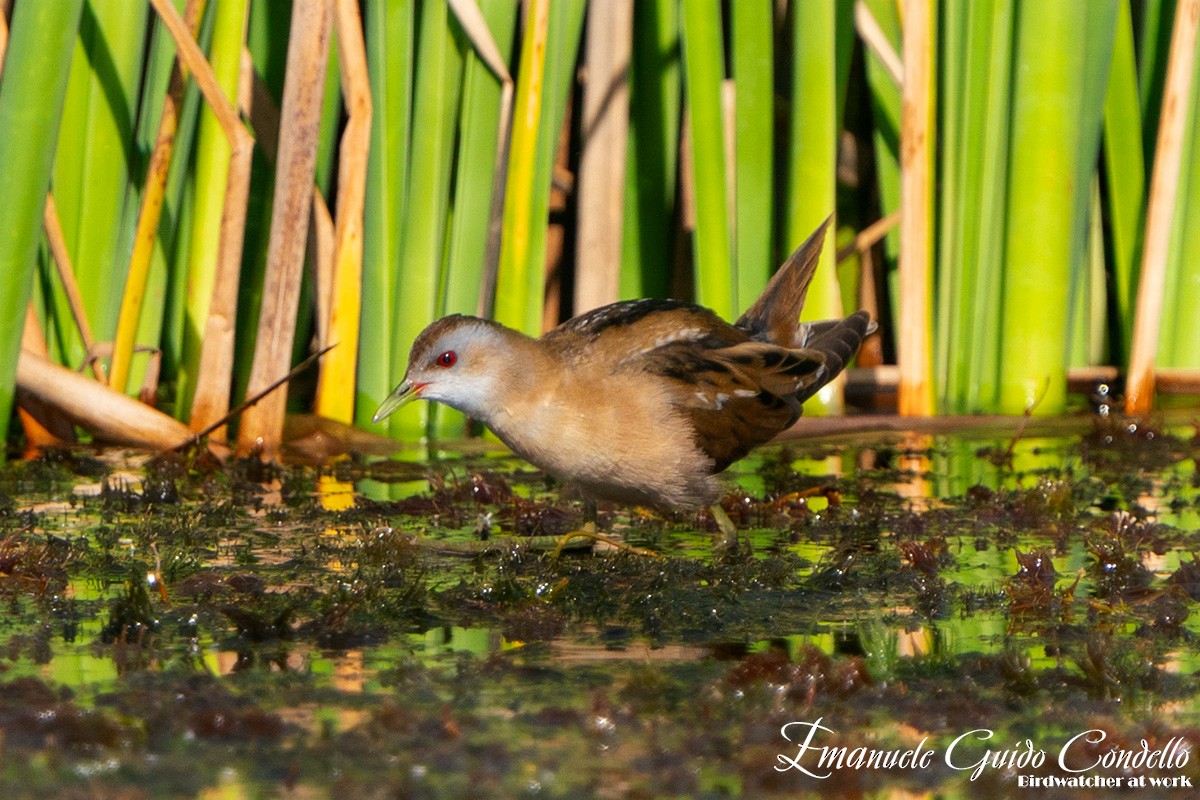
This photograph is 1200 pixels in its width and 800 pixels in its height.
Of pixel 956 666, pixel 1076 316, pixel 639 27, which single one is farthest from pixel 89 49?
pixel 1076 316

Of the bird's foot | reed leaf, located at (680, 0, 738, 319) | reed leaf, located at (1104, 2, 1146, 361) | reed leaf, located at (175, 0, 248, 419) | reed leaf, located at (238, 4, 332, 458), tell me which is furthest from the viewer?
reed leaf, located at (1104, 2, 1146, 361)

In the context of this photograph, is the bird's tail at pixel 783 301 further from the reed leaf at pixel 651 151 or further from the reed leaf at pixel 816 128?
the reed leaf at pixel 651 151

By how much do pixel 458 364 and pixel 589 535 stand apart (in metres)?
0.63

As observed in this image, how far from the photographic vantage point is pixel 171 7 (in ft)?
16.9

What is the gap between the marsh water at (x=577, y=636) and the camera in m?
2.73

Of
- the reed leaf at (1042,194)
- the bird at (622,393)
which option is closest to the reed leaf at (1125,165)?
the reed leaf at (1042,194)

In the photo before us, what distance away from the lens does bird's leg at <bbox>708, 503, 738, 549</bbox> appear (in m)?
4.48


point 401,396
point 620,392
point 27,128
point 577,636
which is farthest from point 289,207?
point 577,636

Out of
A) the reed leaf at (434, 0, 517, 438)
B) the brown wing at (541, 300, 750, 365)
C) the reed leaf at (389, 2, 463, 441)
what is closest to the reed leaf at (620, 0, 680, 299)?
the reed leaf at (434, 0, 517, 438)

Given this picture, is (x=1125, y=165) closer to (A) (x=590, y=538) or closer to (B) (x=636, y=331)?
(B) (x=636, y=331)

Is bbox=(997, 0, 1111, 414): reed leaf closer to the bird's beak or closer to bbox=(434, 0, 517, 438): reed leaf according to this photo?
bbox=(434, 0, 517, 438): reed leaf

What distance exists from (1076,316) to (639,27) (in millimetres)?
2393

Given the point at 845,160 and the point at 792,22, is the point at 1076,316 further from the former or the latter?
the point at 792,22

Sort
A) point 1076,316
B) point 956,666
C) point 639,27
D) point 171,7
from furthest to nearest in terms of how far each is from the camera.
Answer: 1. point 1076,316
2. point 639,27
3. point 171,7
4. point 956,666
